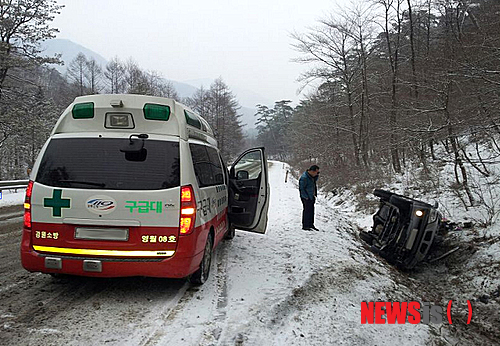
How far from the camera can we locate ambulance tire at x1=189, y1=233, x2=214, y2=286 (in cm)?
444

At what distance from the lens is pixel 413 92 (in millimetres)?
13180

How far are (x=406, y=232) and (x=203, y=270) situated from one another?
479 cm

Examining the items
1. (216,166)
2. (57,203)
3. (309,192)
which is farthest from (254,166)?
(57,203)

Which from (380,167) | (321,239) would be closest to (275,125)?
(380,167)

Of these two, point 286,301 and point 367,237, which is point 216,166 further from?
point 367,237

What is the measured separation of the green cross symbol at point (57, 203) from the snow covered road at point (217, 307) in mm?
1068

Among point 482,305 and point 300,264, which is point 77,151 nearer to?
point 300,264

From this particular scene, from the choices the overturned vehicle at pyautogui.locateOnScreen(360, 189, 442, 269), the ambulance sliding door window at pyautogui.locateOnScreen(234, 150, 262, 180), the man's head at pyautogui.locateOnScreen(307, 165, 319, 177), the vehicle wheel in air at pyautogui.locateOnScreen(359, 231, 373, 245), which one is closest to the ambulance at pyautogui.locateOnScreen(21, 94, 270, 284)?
the ambulance sliding door window at pyautogui.locateOnScreen(234, 150, 262, 180)

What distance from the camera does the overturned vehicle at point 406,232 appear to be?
6.93 m

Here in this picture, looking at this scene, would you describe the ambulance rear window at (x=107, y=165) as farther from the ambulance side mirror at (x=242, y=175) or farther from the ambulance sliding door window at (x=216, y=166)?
the ambulance side mirror at (x=242, y=175)

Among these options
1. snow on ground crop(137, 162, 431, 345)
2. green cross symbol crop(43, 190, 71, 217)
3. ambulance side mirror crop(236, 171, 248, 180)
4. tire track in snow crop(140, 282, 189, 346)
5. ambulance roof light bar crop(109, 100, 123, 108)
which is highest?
ambulance roof light bar crop(109, 100, 123, 108)

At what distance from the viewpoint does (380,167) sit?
20875 millimetres

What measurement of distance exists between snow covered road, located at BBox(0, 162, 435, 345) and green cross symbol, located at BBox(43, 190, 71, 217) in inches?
42.1

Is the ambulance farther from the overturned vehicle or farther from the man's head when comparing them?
the man's head
